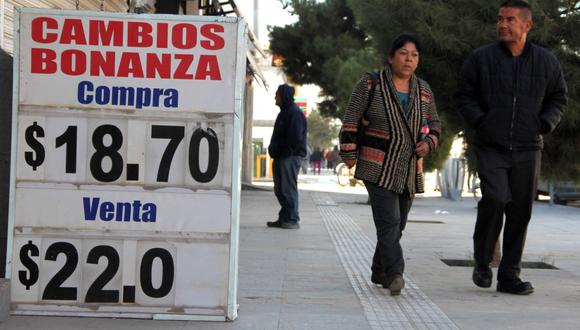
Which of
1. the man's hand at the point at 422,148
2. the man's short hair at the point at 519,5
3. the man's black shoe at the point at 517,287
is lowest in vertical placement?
the man's black shoe at the point at 517,287

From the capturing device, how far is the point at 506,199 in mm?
6598

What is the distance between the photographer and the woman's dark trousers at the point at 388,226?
21.4ft

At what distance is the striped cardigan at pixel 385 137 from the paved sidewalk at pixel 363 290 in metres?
0.81

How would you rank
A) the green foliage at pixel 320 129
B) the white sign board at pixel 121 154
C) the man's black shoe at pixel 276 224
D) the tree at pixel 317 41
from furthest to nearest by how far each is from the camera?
the green foliage at pixel 320 129 < the tree at pixel 317 41 < the man's black shoe at pixel 276 224 < the white sign board at pixel 121 154

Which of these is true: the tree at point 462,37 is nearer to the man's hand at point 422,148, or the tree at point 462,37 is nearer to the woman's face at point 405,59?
the woman's face at point 405,59

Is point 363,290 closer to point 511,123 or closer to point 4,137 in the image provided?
point 511,123

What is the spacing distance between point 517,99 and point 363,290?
5.44 ft

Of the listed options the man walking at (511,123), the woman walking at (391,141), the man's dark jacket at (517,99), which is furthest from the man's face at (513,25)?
the woman walking at (391,141)

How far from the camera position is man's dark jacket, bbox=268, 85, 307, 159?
12.2 meters

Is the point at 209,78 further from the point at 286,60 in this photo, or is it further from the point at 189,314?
the point at 286,60

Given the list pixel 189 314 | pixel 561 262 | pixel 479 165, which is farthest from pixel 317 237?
pixel 189 314

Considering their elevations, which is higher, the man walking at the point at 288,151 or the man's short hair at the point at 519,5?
the man's short hair at the point at 519,5

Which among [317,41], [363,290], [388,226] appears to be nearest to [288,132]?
[363,290]

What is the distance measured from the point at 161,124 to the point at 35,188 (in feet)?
2.41
